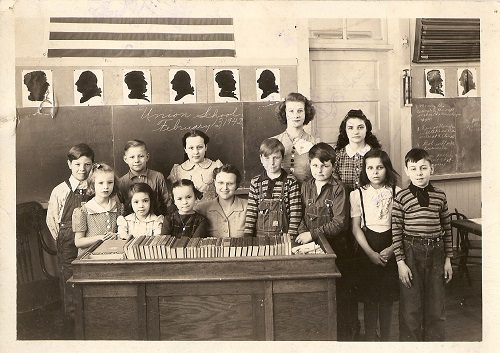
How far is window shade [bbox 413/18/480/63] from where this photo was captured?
76.9 inches

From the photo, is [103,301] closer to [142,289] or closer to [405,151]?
[142,289]

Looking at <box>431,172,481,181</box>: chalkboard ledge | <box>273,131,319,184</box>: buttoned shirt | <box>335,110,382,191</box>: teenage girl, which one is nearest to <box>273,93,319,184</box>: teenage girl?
<box>273,131,319,184</box>: buttoned shirt

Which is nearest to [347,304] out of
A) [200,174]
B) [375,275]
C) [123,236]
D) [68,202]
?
[375,275]

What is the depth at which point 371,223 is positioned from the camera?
2.03 metres

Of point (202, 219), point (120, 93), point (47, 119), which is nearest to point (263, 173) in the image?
point (202, 219)

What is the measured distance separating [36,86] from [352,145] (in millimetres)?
1200

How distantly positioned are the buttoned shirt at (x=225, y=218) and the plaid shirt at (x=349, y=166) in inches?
15.2

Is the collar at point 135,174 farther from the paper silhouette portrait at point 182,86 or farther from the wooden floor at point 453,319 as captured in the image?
the wooden floor at point 453,319

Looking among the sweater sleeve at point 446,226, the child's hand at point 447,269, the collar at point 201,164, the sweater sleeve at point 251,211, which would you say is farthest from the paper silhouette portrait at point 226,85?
the child's hand at point 447,269

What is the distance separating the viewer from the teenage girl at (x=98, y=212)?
2.03m

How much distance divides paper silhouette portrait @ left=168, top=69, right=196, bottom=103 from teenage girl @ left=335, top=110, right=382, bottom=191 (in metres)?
0.59

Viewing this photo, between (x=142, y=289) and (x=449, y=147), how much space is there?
4.03 ft

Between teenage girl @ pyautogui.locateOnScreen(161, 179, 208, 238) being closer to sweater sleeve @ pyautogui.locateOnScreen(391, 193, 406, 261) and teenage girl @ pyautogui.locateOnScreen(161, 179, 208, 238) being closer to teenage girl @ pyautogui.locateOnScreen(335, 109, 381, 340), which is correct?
teenage girl @ pyautogui.locateOnScreen(335, 109, 381, 340)

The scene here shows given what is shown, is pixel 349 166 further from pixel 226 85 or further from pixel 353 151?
Answer: pixel 226 85
